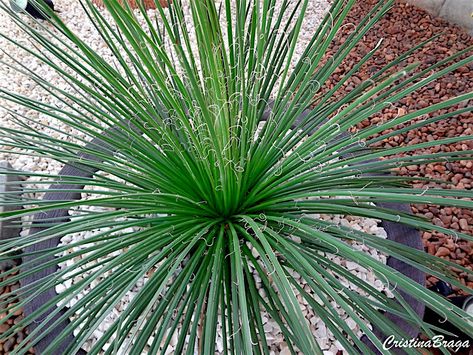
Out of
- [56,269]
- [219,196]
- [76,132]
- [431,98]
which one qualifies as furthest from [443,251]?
[76,132]

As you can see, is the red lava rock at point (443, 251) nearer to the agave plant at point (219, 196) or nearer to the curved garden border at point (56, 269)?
the curved garden border at point (56, 269)

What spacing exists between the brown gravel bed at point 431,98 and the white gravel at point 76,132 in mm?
282

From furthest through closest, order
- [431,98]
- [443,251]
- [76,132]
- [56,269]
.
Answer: [431,98], [76,132], [443,251], [56,269]

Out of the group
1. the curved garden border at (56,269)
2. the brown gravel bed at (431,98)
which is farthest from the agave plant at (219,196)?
the brown gravel bed at (431,98)

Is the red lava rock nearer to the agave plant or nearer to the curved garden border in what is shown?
the curved garden border

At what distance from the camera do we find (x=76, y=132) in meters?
1.65

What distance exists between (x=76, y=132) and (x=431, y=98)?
63.7 inches

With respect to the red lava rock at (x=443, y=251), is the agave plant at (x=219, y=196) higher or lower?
higher

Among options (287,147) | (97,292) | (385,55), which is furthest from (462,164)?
(97,292)

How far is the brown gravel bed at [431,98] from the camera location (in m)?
1.38

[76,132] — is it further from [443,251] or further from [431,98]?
[431,98]

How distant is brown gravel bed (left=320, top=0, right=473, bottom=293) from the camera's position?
54.4 inches

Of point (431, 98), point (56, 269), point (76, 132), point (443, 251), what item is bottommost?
point (443, 251)

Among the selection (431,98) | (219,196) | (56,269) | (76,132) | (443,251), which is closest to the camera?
(219,196)
